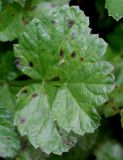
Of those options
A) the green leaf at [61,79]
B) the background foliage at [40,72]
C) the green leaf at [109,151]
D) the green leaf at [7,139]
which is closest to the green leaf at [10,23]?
the background foliage at [40,72]

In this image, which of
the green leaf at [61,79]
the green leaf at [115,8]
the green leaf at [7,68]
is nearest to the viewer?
the green leaf at [61,79]

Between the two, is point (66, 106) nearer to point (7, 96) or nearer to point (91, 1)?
point (7, 96)

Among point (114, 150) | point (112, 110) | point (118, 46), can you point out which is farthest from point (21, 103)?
point (114, 150)

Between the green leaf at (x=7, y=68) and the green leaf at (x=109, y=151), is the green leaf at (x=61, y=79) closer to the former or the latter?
the green leaf at (x=7, y=68)

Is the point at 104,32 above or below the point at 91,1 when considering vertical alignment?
below

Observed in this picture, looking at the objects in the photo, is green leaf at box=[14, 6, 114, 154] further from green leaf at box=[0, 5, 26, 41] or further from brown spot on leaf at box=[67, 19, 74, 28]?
green leaf at box=[0, 5, 26, 41]

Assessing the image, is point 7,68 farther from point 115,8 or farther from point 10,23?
point 115,8
